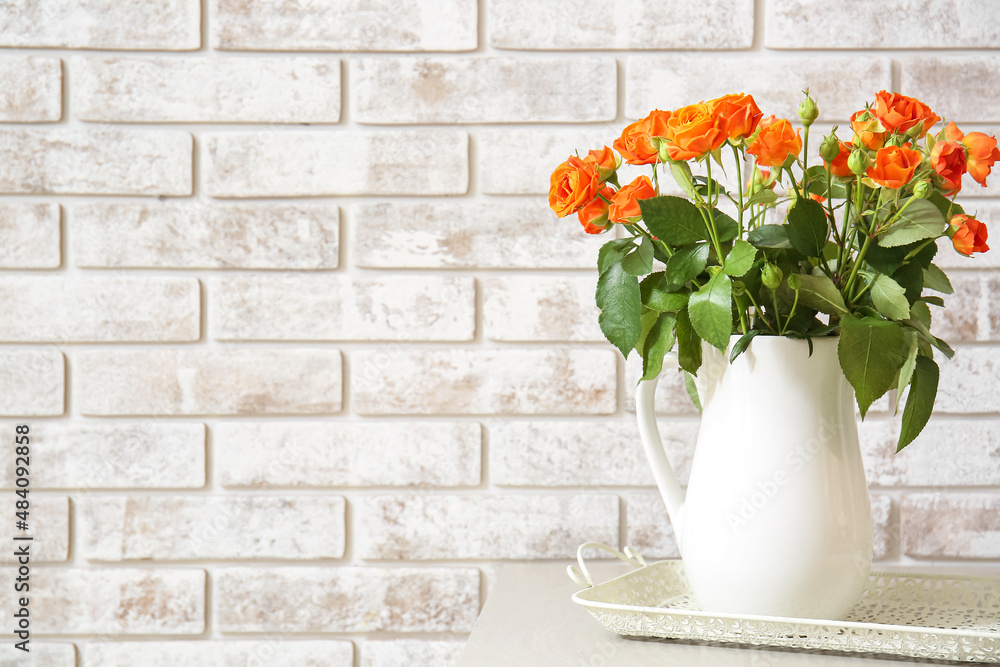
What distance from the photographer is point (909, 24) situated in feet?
3.06

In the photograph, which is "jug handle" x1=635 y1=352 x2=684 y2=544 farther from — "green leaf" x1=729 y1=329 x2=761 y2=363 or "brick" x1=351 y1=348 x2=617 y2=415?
"brick" x1=351 y1=348 x2=617 y2=415

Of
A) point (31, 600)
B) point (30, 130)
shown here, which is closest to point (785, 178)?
point (30, 130)

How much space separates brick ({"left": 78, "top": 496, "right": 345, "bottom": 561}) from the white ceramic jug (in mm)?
515

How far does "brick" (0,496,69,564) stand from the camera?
0.96m

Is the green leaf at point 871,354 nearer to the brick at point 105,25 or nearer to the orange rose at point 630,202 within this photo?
the orange rose at point 630,202

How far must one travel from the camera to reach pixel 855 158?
1.89ft

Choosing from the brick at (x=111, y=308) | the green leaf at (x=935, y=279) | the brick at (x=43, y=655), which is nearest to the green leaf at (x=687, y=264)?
the green leaf at (x=935, y=279)

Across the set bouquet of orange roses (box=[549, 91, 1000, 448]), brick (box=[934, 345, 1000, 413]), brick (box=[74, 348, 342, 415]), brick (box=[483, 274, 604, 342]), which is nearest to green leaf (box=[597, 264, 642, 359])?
bouquet of orange roses (box=[549, 91, 1000, 448])

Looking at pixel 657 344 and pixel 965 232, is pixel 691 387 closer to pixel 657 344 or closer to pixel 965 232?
pixel 657 344

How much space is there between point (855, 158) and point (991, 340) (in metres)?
0.52

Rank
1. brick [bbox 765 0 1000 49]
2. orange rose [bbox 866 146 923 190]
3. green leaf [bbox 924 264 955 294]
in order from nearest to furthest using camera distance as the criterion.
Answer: orange rose [bbox 866 146 923 190], green leaf [bbox 924 264 955 294], brick [bbox 765 0 1000 49]

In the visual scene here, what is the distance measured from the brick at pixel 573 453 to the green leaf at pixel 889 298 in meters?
0.39

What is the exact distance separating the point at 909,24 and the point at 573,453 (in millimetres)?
698

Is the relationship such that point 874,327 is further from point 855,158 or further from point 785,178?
point 785,178
